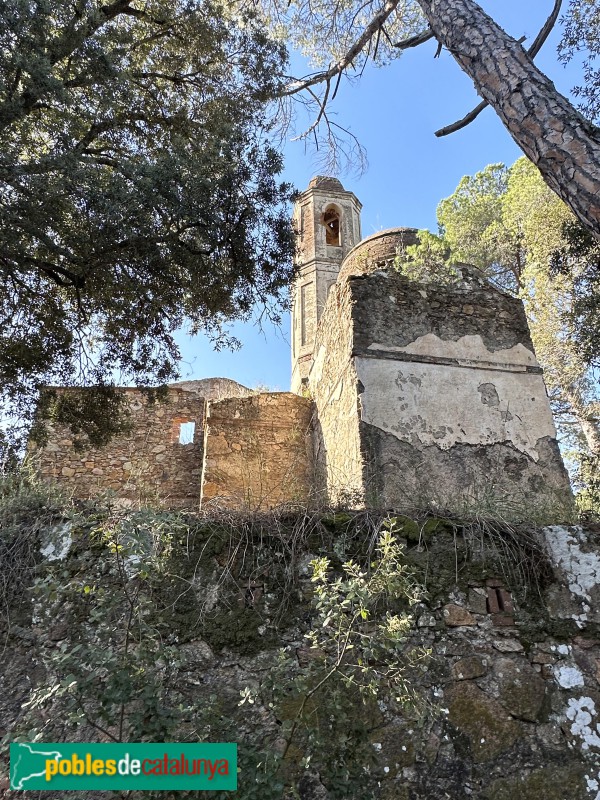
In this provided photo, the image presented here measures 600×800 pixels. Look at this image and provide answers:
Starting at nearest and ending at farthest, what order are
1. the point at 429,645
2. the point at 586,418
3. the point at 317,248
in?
the point at 429,645, the point at 586,418, the point at 317,248

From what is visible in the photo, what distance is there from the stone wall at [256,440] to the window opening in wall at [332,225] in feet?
53.6

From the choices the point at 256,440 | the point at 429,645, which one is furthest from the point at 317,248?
the point at 429,645

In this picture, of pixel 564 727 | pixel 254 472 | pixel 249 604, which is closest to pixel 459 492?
pixel 564 727

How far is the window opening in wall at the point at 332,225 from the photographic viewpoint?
79.3 ft

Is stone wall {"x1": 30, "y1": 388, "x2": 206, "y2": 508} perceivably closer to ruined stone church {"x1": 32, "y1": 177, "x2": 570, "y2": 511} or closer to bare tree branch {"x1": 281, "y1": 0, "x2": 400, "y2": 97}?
ruined stone church {"x1": 32, "y1": 177, "x2": 570, "y2": 511}

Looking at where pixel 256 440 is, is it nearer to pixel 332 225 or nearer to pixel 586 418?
pixel 586 418

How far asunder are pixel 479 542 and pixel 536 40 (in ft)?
13.8

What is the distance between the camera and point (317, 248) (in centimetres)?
2311

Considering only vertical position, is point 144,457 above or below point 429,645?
above

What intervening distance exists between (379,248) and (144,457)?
5.92m

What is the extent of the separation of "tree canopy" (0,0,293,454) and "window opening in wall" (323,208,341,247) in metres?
16.7

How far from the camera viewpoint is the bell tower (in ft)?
68.6

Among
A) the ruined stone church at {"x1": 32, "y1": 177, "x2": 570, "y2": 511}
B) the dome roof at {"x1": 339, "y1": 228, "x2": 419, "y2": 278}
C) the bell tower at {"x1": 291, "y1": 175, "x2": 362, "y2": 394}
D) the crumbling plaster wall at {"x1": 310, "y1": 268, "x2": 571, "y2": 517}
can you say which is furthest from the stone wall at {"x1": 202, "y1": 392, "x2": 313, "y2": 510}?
the bell tower at {"x1": 291, "y1": 175, "x2": 362, "y2": 394}

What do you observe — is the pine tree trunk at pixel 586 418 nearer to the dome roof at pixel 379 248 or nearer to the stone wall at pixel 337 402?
the dome roof at pixel 379 248
